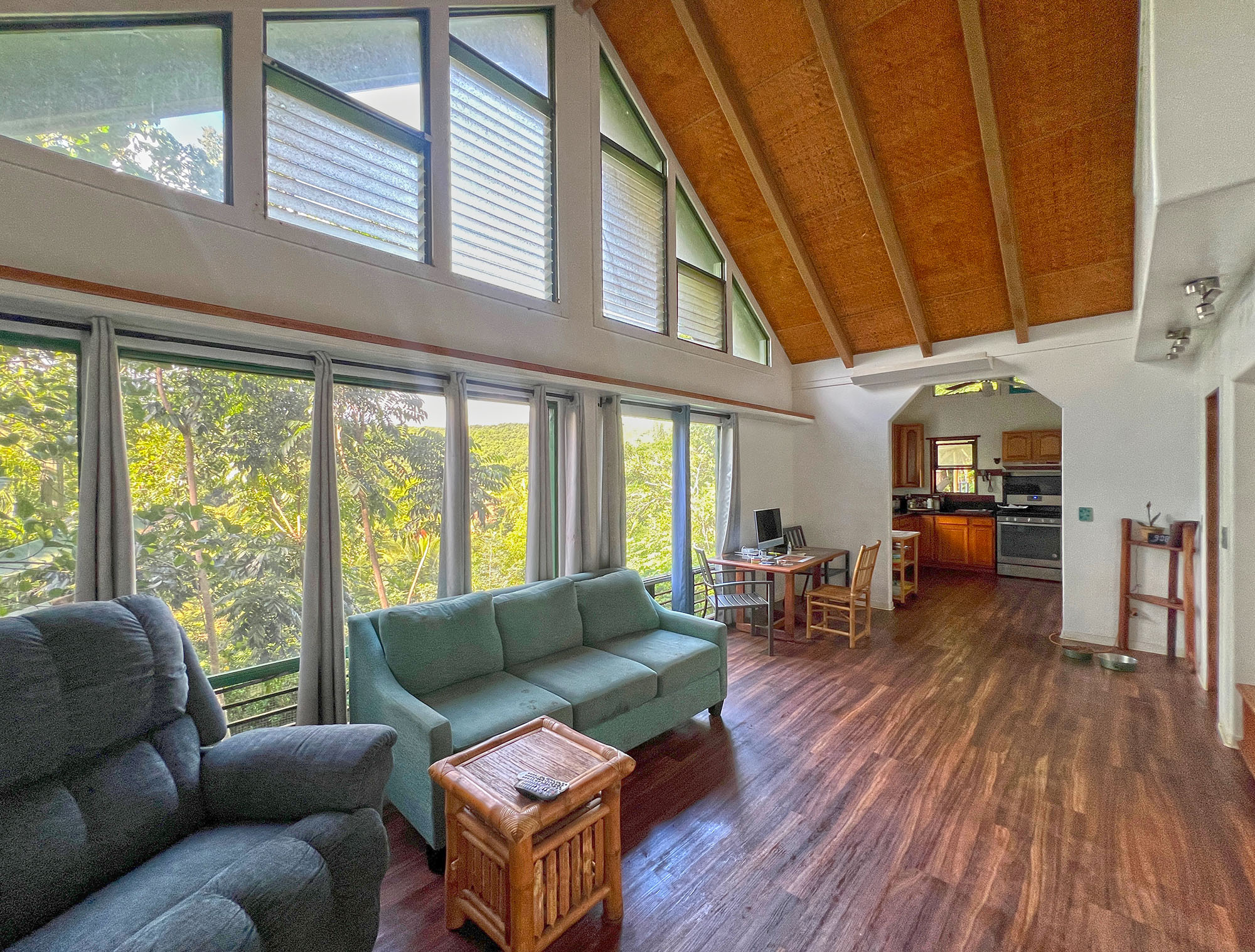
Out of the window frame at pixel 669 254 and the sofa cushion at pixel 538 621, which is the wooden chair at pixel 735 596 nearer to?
the sofa cushion at pixel 538 621

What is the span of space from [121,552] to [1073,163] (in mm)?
5963

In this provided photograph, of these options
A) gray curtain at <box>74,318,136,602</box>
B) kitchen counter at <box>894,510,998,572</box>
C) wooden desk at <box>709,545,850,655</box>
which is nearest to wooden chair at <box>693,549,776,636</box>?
wooden desk at <box>709,545,850,655</box>

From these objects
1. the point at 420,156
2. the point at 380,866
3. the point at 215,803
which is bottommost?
the point at 380,866

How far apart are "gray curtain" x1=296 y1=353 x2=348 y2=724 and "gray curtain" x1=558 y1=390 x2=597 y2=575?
152cm

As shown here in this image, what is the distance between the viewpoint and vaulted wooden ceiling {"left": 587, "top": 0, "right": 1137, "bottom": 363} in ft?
10.7

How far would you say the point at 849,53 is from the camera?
3580 mm

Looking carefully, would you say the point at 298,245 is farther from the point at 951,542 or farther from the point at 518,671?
the point at 951,542

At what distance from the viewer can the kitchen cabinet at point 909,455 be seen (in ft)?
27.1

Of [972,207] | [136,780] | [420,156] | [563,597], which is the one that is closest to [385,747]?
[136,780]

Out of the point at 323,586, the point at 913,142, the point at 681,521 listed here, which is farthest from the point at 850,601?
the point at 323,586

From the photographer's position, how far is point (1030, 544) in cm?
708

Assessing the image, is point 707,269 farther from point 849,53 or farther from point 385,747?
point 385,747

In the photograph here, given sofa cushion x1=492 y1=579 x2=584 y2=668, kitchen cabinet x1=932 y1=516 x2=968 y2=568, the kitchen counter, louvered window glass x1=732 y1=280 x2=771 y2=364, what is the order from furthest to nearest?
kitchen cabinet x1=932 y1=516 x2=968 y2=568
the kitchen counter
louvered window glass x1=732 y1=280 x2=771 y2=364
sofa cushion x1=492 y1=579 x2=584 y2=668

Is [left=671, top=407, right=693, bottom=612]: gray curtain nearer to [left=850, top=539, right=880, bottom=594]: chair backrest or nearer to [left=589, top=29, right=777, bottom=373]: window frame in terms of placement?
[left=589, top=29, right=777, bottom=373]: window frame
